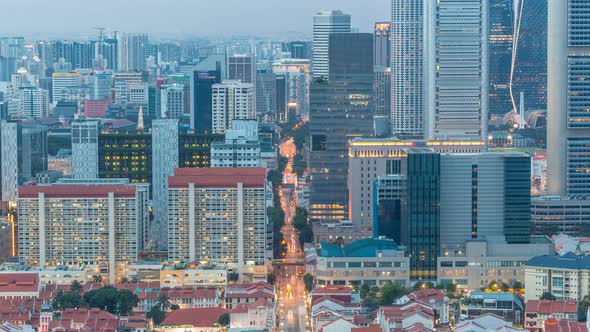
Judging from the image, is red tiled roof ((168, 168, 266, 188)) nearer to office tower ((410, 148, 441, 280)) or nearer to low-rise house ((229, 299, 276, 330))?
office tower ((410, 148, 441, 280))

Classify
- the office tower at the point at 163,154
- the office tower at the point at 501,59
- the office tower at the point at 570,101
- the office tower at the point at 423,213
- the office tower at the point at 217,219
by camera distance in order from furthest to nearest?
the office tower at the point at 501,59 → the office tower at the point at 570,101 → the office tower at the point at 163,154 → the office tower at the point at 217,219 → the office tower at the point at 423,213

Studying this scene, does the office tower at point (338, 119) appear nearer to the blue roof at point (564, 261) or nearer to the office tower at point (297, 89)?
the blue roof at point (564, 261)

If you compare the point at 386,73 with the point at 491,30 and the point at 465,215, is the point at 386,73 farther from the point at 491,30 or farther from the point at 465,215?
the point at 465,215

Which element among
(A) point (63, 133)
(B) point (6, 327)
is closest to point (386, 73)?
(A) point (63, 133)

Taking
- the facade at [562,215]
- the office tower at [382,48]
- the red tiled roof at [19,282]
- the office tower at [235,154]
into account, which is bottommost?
the red tiled roof at [19,282]

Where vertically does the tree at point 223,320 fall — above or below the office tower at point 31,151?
below

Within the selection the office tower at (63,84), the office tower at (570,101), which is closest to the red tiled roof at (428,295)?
the office tower at (570,101)

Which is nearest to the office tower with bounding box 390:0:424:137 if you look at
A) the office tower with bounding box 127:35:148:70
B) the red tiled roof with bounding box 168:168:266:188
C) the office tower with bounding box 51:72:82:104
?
the office tower with bounding box 51:72:82:104
